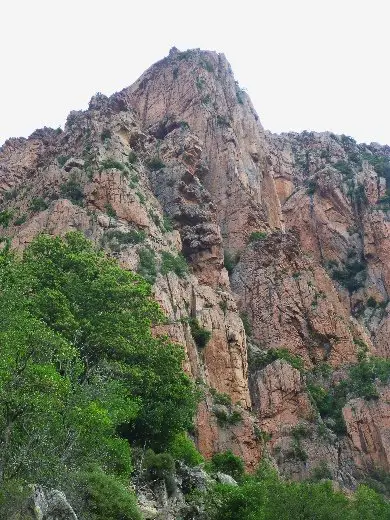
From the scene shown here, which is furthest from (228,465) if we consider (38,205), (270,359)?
(38,205)

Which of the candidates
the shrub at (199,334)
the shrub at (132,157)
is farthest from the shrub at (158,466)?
the shrub at (132,157)

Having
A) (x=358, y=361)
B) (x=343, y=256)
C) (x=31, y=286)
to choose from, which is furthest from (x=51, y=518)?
(x=343, y=256)

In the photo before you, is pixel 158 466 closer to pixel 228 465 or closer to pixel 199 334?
pixel 228 465

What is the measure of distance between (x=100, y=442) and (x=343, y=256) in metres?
66.1

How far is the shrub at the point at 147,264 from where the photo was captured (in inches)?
1963

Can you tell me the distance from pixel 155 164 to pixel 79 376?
4959cm

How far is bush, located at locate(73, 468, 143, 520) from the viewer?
18375 mm

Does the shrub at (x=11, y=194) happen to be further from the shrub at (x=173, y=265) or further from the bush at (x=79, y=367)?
the bush at (x=79, y=367)

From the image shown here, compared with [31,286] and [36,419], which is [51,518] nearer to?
[36,419]

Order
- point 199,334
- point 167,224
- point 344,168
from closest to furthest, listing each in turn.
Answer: point 199,334, point 167,224, point 344,168

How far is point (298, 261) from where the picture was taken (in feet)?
226

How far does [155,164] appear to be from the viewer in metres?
73.6

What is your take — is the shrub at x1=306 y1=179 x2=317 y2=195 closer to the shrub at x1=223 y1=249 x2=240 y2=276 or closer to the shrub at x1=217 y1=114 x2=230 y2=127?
the shrub at x1=217 y1=114 x2=230 y2=127

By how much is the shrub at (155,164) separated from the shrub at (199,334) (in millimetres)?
27517
